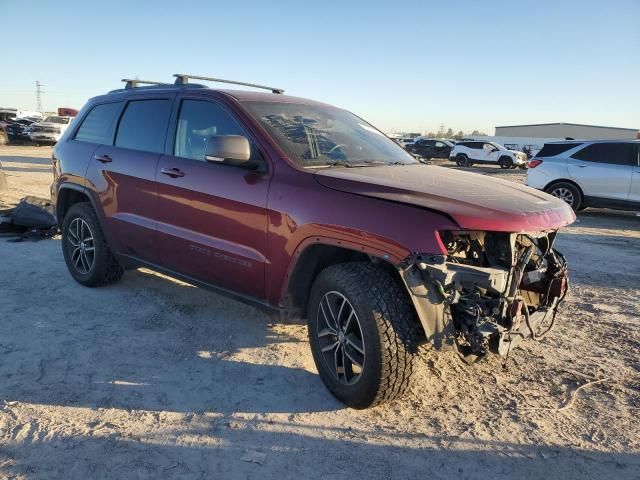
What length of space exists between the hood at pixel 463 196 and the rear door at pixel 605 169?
848 cm

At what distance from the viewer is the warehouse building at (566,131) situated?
2633 inches

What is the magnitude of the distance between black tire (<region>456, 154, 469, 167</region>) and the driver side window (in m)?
28.7

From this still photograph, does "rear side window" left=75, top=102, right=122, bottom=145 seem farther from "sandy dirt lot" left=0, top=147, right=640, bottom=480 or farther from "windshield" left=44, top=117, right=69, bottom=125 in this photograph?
"windshield" left=44, top=117, right=69, bottom=125

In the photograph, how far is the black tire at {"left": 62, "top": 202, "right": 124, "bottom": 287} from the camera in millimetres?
4953

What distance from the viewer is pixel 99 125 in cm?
508

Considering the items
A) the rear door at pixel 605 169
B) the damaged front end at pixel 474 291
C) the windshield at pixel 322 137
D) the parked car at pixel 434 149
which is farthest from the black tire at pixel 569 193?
the parked car at pixel 434 149

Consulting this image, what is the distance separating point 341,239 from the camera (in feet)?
9.84

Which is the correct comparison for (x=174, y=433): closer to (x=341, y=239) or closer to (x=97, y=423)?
(x=97, y=423)

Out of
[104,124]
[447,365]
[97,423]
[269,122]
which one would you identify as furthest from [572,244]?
[97,423]

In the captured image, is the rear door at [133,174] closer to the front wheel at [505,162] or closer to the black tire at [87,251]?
the black tire at [87,251]

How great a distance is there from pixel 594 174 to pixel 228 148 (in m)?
9.94

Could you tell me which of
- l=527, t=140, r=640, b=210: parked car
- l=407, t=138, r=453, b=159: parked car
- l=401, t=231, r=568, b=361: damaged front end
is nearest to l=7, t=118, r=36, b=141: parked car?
l=407, t=138, r=453, b=159: parked car

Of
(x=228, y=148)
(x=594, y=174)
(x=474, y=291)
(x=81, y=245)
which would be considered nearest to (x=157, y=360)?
(x=228, y=148)

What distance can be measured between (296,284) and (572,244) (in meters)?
6.06
